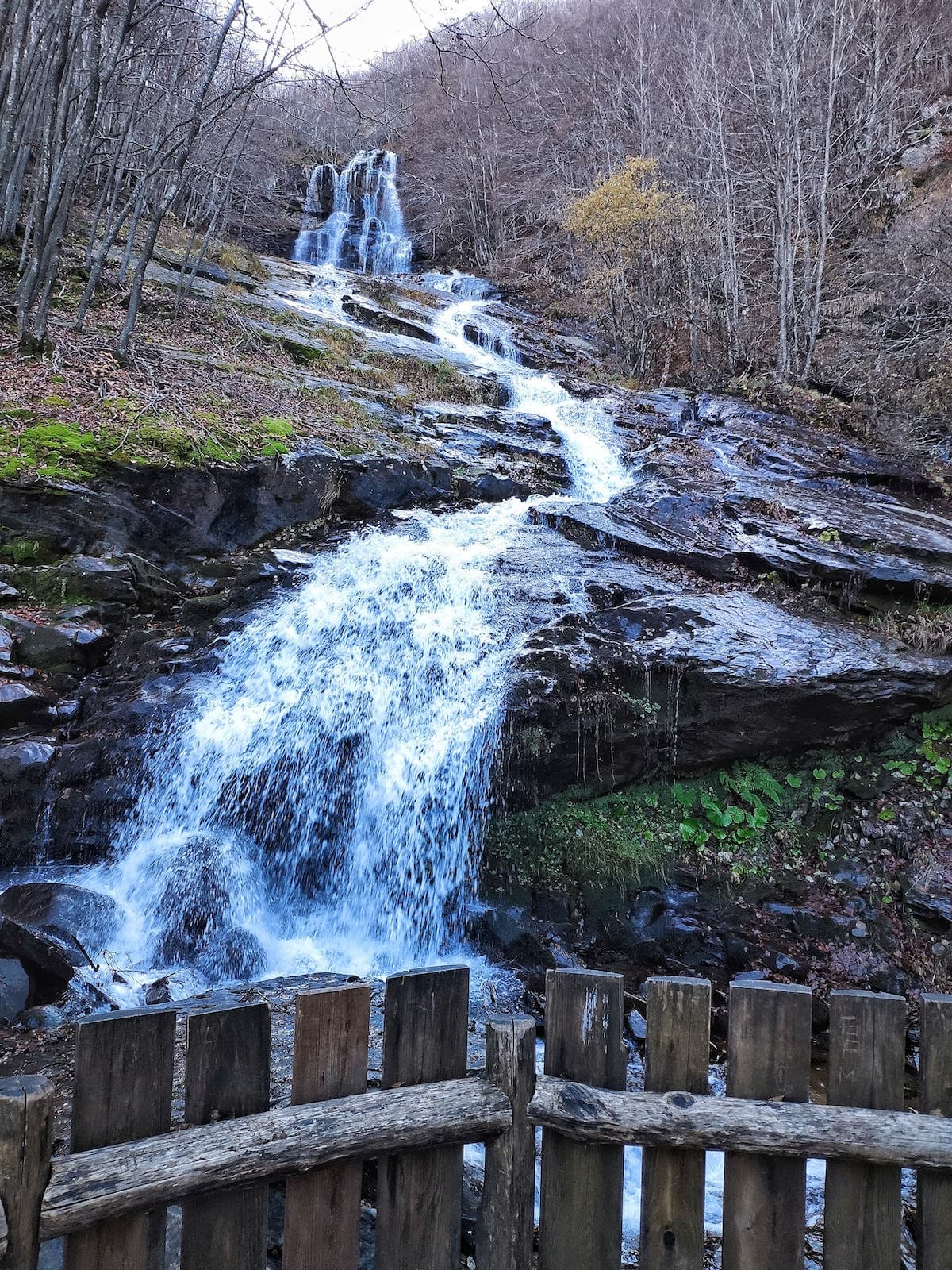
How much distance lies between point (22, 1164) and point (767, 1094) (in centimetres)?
168

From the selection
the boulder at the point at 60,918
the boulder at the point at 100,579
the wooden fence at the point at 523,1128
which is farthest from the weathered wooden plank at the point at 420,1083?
the boulder at the point at 100,579

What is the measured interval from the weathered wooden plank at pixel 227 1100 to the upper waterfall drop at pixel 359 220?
24.1 meters

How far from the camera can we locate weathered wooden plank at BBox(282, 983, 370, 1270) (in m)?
1.67

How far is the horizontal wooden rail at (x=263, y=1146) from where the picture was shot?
4.70 feet

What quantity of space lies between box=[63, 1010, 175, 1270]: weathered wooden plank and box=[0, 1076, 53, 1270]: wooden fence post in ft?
0.26

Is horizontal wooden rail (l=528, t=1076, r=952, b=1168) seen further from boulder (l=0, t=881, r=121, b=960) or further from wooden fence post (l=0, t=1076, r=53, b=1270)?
boulder (l=0, t=881, r=121, b=960)

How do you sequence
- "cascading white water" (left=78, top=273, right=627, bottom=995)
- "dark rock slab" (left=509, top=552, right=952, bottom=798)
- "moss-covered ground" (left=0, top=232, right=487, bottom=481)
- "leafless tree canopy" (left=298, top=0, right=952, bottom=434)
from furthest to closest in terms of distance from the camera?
1. "leafless tree canopy" (left=298, top=0, right=952, bottom=434)
2. "moss-covered ground" (left=0, top=232, right=487, bottom=481)
3. "dark rock slab" (left=509, top=552, right=952, bottom=798)
4. "cascading white water" (left=78, top=273, right=627, bottom=995)

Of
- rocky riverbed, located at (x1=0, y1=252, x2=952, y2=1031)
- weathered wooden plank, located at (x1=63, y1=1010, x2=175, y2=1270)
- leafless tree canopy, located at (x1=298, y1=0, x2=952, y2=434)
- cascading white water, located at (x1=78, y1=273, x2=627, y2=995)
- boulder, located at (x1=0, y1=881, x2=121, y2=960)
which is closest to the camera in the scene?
weathered wooden plank, located at (x1=63, y1=1010, x2=175, y2=1270)

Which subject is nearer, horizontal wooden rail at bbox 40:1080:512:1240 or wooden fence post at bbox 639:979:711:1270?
horizontal wooden rail at bbox 40:1080:512:1240

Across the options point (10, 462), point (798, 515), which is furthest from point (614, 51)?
point (10, 462)

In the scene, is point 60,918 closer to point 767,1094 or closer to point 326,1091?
point 326,1091

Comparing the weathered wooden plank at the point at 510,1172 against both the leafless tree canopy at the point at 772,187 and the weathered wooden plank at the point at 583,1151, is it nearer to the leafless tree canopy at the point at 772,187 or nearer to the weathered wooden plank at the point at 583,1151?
the weathered wooden plank at the point at 583,1151

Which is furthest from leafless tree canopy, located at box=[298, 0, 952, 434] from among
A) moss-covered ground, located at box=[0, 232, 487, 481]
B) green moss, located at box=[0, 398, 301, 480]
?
green moss, located at box=[0, 398, 301, 480]

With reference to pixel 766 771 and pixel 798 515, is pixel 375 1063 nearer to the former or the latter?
pixel 766 771
